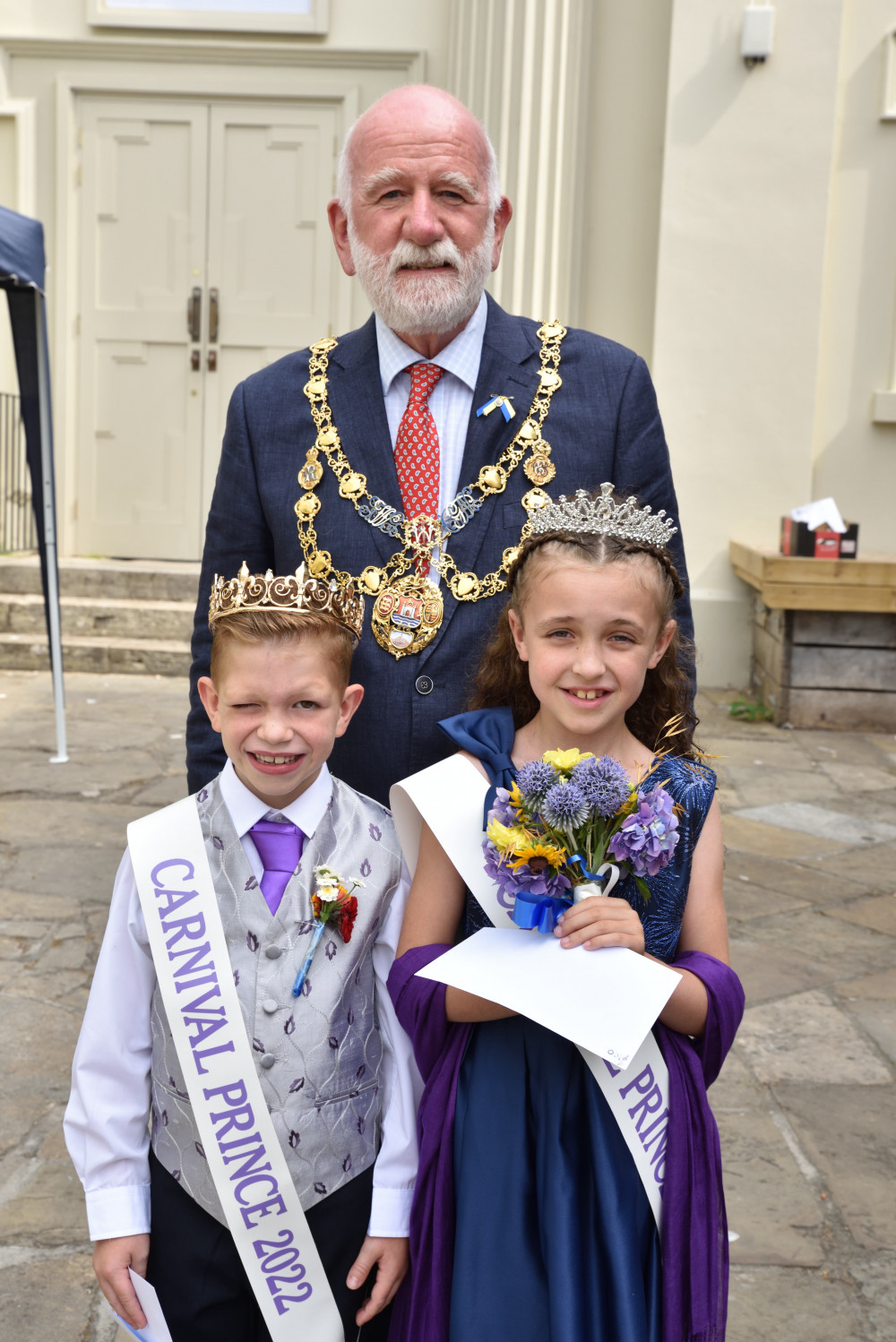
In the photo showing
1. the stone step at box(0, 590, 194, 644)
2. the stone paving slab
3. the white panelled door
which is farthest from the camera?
the white panelled door

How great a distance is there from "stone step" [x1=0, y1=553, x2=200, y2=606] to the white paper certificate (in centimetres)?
582

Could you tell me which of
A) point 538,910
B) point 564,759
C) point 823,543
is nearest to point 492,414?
point 564,759

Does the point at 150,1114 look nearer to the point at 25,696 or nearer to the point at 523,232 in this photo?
the point at 25,696

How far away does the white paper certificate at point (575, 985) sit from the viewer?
1.18 metres

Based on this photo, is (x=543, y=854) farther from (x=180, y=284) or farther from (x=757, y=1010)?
(x=180, y=284)

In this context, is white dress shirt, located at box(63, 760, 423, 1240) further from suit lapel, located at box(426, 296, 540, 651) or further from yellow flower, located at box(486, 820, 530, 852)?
suit lapel, located at box(426, 296, 540, 651)

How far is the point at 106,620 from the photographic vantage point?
6.77 metres

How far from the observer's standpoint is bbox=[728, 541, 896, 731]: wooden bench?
5719mm

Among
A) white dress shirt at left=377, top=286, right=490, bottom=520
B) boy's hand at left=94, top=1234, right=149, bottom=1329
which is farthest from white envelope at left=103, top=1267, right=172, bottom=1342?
white dress shirt at left=377, top=286, right=490, bottom=520

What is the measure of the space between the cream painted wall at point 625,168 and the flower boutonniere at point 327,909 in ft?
19.0

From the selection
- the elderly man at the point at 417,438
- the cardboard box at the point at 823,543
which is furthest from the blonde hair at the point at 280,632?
the cardboard box at the point at 823,543

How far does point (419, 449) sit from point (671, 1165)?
0.97m

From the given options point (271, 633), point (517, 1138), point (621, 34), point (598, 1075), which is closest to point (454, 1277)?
point (517, 1138)

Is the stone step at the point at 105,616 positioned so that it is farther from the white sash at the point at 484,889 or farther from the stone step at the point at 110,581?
the white sash at the point at 484,889
